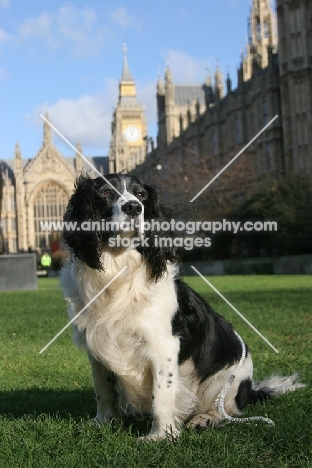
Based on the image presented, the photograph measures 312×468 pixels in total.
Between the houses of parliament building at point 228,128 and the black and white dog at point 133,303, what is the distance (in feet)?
36.6

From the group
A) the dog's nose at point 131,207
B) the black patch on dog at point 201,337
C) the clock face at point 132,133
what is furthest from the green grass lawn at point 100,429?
the clock face at point 132,133

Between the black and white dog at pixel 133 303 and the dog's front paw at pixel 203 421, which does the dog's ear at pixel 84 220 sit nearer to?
the black and white dog at pixel 133 303

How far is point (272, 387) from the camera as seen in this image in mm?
4715

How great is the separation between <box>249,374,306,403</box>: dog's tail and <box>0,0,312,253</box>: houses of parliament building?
1046cm

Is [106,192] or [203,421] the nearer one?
[106,192]

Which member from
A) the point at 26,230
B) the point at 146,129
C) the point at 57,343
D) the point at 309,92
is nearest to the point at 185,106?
the point at 26,230

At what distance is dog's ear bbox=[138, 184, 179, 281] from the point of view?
3.79m

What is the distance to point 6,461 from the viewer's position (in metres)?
3.40

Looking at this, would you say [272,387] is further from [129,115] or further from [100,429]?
[129,115]

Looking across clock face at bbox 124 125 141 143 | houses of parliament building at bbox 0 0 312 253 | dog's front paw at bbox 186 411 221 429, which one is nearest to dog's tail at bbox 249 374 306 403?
dog's front paw at bbox 186 411 221 429

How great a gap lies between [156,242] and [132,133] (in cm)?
13731

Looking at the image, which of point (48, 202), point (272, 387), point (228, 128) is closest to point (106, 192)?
point (272, 387)

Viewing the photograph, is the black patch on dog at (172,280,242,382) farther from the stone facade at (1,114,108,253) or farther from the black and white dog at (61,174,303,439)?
the stone facade at (1,114,108,253)

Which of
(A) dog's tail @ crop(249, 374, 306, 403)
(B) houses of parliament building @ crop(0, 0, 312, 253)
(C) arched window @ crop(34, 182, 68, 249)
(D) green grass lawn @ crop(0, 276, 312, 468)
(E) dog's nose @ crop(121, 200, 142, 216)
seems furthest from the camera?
(C) arched window @ crop(34, 182, 68, 249)
